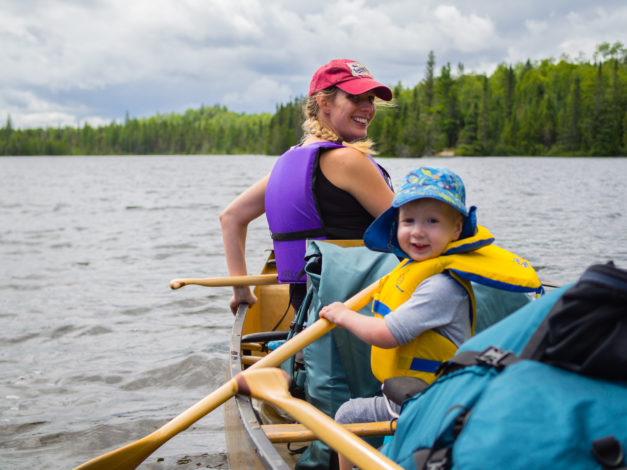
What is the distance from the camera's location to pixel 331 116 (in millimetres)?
3400

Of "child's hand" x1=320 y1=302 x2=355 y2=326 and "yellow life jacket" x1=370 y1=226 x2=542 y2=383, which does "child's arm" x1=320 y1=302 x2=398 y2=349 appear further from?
"yellow life jacket" x1=370 y1=226 x2=542 y2=383

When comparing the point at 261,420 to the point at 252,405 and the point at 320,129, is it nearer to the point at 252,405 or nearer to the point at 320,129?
the point at 252,405

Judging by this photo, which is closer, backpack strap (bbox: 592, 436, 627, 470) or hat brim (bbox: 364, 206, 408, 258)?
backpack strap (bbox: 592, 436, 627, 470)

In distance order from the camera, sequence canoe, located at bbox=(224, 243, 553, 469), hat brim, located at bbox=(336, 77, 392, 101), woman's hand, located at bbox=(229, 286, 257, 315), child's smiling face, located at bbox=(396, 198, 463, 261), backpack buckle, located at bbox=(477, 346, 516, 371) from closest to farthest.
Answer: backpack buckle, located at bbox=(477, 346, 516, 371)
child's smiling face, located at bbox=(396, 198, 463, 261)
canoe, located at bbox=(224, 243, 553, 469)
hat brim, located at bbox=(336, 77, 392, 101)
woman's hand, located at bbox=(229, 286, 257, 315)

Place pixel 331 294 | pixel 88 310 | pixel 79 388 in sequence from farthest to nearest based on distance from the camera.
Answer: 1. pixel 88 310
2. pixel 79 388
3. pixel 331 294

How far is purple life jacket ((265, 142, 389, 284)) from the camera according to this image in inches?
127

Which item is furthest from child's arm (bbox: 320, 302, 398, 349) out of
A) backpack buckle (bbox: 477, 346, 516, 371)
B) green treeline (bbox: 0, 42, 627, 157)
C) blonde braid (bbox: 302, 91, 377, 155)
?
green treeline (bbox: 0, 42, 627, 157)

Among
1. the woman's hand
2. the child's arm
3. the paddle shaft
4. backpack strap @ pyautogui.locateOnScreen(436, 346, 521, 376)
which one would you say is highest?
backpack strap @ pyautogui.locateOnScreen(436, 346, 521, 376)

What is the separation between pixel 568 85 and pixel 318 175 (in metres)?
107

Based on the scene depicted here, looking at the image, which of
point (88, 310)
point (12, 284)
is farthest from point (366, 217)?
point (12, 284)

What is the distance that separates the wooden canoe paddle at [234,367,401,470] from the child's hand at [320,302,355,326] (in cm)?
34

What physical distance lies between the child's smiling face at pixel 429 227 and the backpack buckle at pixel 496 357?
779 mm

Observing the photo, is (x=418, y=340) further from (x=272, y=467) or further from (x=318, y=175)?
(x=318, y=175)

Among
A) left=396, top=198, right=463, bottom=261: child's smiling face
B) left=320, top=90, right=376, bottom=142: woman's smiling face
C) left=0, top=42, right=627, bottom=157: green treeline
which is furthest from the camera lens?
left=0, top=42, right=627, bottom=157: green treeline
